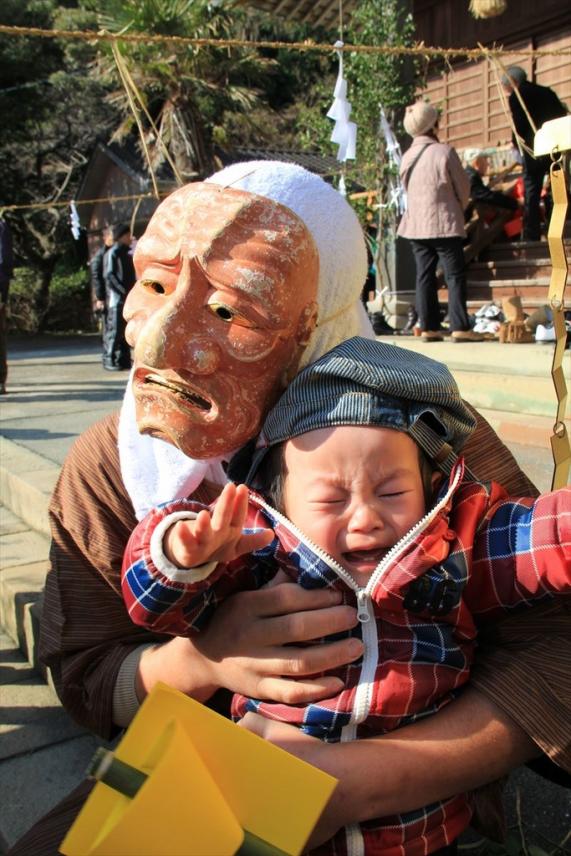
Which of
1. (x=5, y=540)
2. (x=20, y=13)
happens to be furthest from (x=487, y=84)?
(x=20, y=13)

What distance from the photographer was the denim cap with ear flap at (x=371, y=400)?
125 cm

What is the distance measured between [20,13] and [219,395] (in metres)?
20.7

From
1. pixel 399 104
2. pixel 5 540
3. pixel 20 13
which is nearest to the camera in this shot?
pixel 5 540

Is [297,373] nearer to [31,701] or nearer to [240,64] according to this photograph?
[31,701]

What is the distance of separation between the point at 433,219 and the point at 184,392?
5415 mm

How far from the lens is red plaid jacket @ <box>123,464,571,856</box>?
1.19 metres

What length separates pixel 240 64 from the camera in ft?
49.3

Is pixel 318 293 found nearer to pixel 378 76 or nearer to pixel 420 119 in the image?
pixel 420 119

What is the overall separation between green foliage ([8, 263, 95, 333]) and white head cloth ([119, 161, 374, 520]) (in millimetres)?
21303

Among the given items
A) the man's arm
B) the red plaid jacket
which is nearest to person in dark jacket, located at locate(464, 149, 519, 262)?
the red plaid jacket

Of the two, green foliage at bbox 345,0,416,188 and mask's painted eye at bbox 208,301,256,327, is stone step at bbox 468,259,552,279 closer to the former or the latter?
green foliage at bbox 345,0,416,188

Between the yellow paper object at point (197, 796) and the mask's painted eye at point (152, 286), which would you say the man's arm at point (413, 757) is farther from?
the mask's painted eye at point (152, 286)

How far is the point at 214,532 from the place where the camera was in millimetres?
1026

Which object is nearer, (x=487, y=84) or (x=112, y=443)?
(x=112, y=443)
